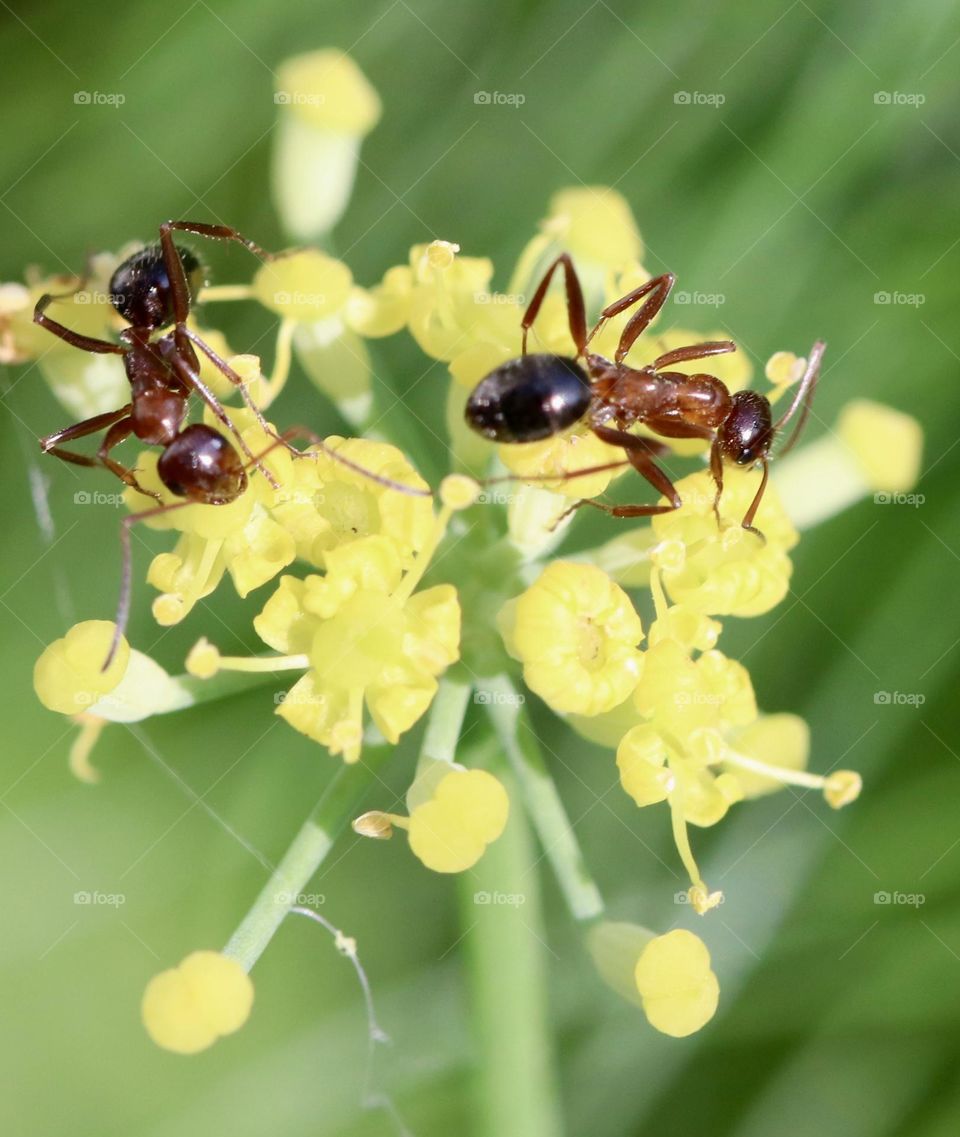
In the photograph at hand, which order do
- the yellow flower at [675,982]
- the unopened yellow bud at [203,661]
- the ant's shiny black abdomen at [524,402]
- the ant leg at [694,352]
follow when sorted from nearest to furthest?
the unopened yellow bud at [203,661], the yellow flower at [675,982], the ant's shiny black abdomen at [524,402], the ant leg at [694,352]

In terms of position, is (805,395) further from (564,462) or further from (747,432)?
(564,462)

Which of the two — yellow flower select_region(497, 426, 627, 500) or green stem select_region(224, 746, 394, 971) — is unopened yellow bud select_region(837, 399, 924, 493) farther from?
green stem select_region(224, 746, 394, 971)

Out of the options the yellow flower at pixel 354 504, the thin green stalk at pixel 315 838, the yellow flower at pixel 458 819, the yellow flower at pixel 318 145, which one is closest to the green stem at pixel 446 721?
the thin green stalk at pixel 315 838

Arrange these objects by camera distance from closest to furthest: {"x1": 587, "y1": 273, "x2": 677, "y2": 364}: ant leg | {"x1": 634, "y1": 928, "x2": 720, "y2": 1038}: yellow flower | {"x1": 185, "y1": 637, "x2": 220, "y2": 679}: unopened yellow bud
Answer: {"x1": 185, "y1": 637, "x2": 220, "y2": 679}: unopened yellow bud
{"x1": 634, "y1": 928, "x2": 720, "y2": 1038}: yellow flower
{"x1": 587, "y1": 273, "x2": 677, "y2": 364}: ant leg

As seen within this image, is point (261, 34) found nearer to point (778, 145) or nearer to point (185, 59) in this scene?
point (185, 59)

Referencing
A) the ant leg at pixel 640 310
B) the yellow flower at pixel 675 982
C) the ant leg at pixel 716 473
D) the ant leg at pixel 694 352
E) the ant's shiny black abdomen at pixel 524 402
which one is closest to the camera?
the yellow flower at pixel 675 982

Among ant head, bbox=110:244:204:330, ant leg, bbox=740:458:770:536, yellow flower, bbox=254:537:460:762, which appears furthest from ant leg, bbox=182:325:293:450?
ant leg, bbox=740:458:770:536

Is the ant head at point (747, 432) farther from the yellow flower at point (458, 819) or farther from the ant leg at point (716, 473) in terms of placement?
the yellow flower at point (458, 819)
